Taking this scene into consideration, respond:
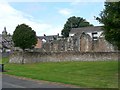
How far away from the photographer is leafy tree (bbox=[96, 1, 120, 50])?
26.5 m

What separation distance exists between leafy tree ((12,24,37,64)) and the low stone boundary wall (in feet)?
49.4

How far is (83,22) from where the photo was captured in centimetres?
14262

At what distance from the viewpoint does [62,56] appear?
195ft

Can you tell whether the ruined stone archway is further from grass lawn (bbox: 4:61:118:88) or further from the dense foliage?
grass lawn (bbox: 4:61:118:88)

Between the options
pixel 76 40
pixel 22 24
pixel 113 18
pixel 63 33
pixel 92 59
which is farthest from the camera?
pixel 63 33

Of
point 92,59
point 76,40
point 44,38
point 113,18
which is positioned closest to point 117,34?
point 113,18

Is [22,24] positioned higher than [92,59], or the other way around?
[22,24]

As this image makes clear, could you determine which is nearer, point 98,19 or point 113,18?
point 113,18

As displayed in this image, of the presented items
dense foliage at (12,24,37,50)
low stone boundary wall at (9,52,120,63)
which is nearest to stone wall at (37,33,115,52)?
dense foliage at (12,24,37,50)

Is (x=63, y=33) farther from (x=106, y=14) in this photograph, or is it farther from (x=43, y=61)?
(x=106, y=14)

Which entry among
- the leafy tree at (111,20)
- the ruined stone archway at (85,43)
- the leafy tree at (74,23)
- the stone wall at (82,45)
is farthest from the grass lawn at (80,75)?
the leafy tree at (74,23)

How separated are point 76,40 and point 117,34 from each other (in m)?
49.9

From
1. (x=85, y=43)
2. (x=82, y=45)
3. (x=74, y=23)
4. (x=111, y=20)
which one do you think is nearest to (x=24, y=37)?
(x=82, y=45)

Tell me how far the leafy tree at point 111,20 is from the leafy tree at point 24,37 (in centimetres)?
4612
